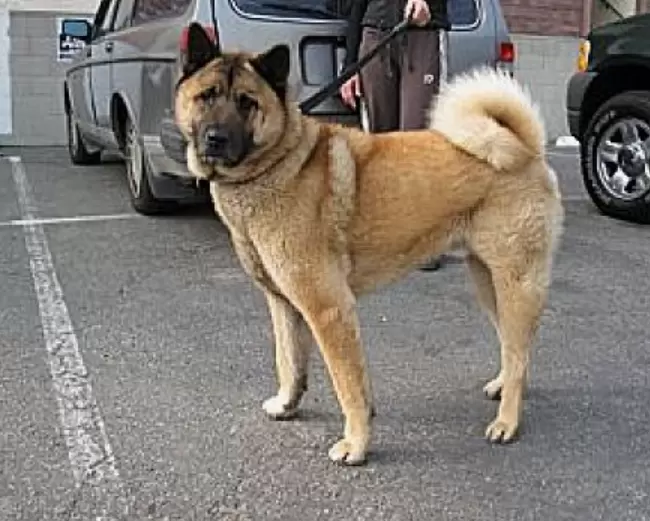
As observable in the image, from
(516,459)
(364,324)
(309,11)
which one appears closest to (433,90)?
(309,11)

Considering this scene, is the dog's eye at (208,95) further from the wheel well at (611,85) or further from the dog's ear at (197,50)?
the wheel well at (611,85)

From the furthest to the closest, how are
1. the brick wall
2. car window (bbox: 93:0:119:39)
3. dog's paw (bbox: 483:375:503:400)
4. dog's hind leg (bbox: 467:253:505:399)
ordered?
the brick wall
car window (bbox: 93:0:119:39)
dog's paw (bbox: 483:375:503:400)
dog's hind leg (bbox: 467:253:505:399)

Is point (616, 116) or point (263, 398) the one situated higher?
point (616, 116)

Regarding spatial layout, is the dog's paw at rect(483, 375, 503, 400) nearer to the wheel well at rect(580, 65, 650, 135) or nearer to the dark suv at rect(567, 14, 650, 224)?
the dark suv at rect(567, 14, 650, 224)

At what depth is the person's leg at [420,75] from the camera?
18.6ft

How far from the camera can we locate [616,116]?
760cm

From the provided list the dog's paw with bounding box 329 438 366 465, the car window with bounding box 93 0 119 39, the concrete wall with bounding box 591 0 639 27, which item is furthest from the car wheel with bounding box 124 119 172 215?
the concrete wall with bounding box 591 0 639 27

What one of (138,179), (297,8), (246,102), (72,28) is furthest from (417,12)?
(72,28)

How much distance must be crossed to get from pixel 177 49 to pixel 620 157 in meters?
3.48

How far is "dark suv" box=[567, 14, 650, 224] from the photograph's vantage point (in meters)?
7.39

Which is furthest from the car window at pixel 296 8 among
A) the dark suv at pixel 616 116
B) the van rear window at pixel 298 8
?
the dark suv at pixel 616 116

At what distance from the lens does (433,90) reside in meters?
5.70

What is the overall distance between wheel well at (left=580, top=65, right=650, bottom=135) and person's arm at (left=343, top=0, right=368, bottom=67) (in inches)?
105

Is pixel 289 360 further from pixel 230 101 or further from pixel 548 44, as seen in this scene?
pixel 548 44
